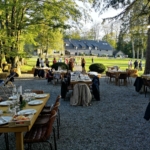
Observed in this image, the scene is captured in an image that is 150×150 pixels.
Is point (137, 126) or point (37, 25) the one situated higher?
point (37, 25)

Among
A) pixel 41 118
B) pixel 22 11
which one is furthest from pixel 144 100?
Result: pixel 22 11

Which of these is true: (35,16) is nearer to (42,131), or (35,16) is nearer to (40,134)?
(42,131)

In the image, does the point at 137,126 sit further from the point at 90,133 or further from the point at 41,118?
the point at 41,118

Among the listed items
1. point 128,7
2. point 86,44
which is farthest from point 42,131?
point 86,44

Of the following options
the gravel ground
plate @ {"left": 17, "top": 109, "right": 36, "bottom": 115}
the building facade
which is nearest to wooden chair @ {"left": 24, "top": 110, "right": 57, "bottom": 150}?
plate @ {"left": 17, "top": 109, "right": 36, "bottom": 115}

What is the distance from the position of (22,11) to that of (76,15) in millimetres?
4705

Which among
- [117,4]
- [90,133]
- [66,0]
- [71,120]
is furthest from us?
[66,0]

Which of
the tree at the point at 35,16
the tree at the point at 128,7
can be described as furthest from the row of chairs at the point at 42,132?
the tree at the point at 35,16

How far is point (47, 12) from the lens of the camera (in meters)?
16.0

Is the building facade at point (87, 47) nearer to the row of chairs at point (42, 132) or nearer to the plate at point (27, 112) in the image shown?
the row of chairs at point (42, 132)

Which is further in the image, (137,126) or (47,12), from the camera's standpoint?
(47,12)

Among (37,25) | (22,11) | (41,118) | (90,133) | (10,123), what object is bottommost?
(90,133)

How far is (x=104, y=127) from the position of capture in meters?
4.85

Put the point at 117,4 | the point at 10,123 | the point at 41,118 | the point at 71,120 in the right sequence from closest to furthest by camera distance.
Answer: the point at 10,123 < the point at 41,118 < the point at 71,120 < the point at 117,4
